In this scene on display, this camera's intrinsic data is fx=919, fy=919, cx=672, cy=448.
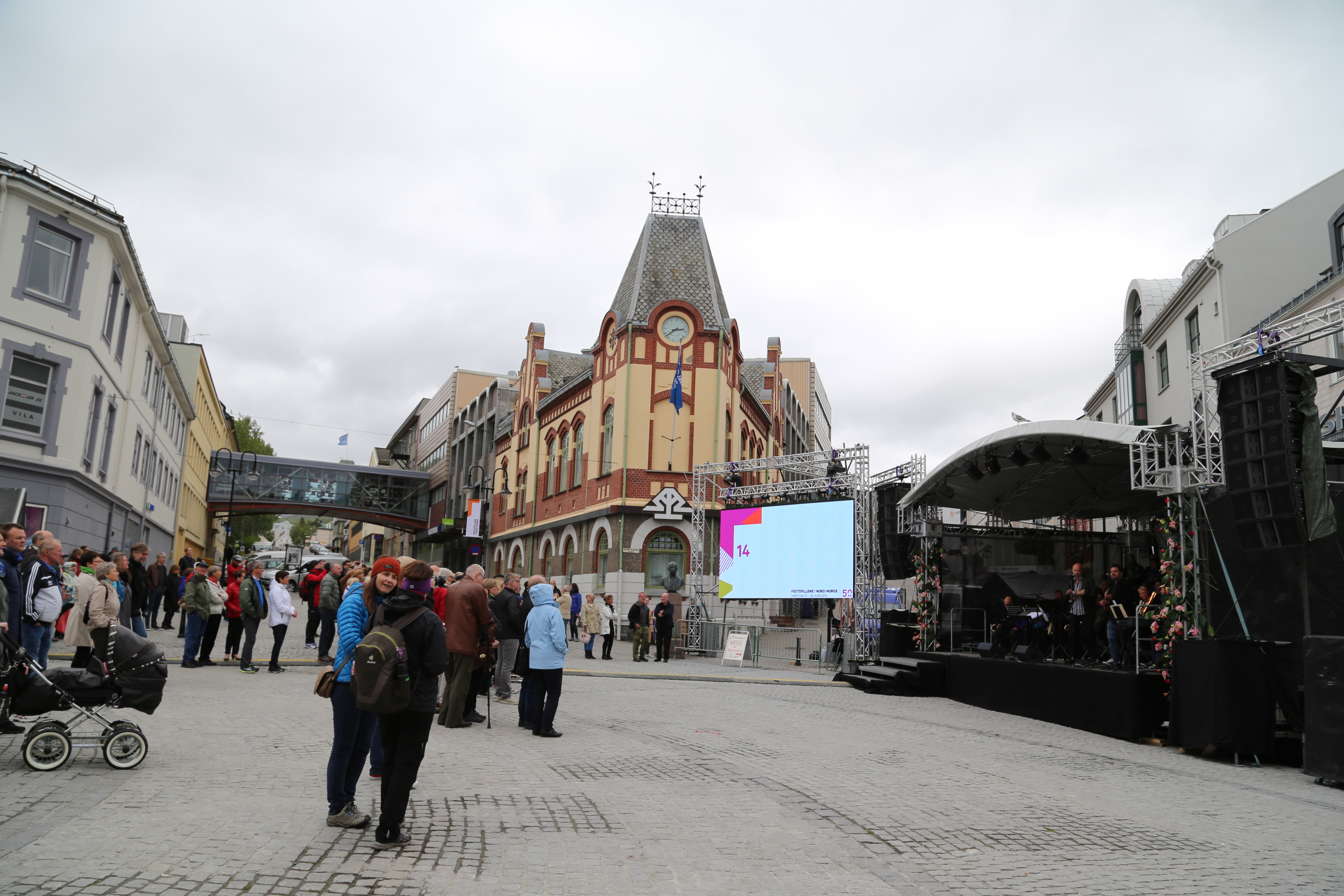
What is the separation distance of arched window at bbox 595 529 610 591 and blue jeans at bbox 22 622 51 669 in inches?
829

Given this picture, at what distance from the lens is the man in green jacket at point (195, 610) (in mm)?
14398

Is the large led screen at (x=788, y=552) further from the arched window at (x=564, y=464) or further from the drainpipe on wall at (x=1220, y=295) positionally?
the drainpipe on wall at (x=1220, y=295)

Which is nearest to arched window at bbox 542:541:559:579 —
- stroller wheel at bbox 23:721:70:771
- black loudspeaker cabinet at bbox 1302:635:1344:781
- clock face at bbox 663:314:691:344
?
clock face at bbox 663:314:691:344

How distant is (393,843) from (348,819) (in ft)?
1.64

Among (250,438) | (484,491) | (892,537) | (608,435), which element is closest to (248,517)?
(250,438)

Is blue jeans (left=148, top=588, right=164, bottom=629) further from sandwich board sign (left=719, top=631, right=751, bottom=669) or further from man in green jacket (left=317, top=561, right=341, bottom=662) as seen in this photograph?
sandwich board sign (left=719, top=631, right=751, bottom=669)

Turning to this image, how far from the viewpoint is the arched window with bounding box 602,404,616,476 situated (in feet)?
102

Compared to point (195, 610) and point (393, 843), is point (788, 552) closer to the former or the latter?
point (195, 610)

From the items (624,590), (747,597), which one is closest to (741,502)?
(747,597)

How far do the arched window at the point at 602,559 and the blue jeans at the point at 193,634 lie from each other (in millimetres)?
16451

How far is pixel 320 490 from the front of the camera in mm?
60938

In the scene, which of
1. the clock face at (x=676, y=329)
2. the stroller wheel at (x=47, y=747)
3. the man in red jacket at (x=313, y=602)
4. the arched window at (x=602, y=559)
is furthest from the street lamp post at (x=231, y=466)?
the stroller wheel at (x=47, y=747)

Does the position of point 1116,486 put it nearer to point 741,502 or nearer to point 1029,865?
point 741,502

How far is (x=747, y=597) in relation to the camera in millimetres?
23578
